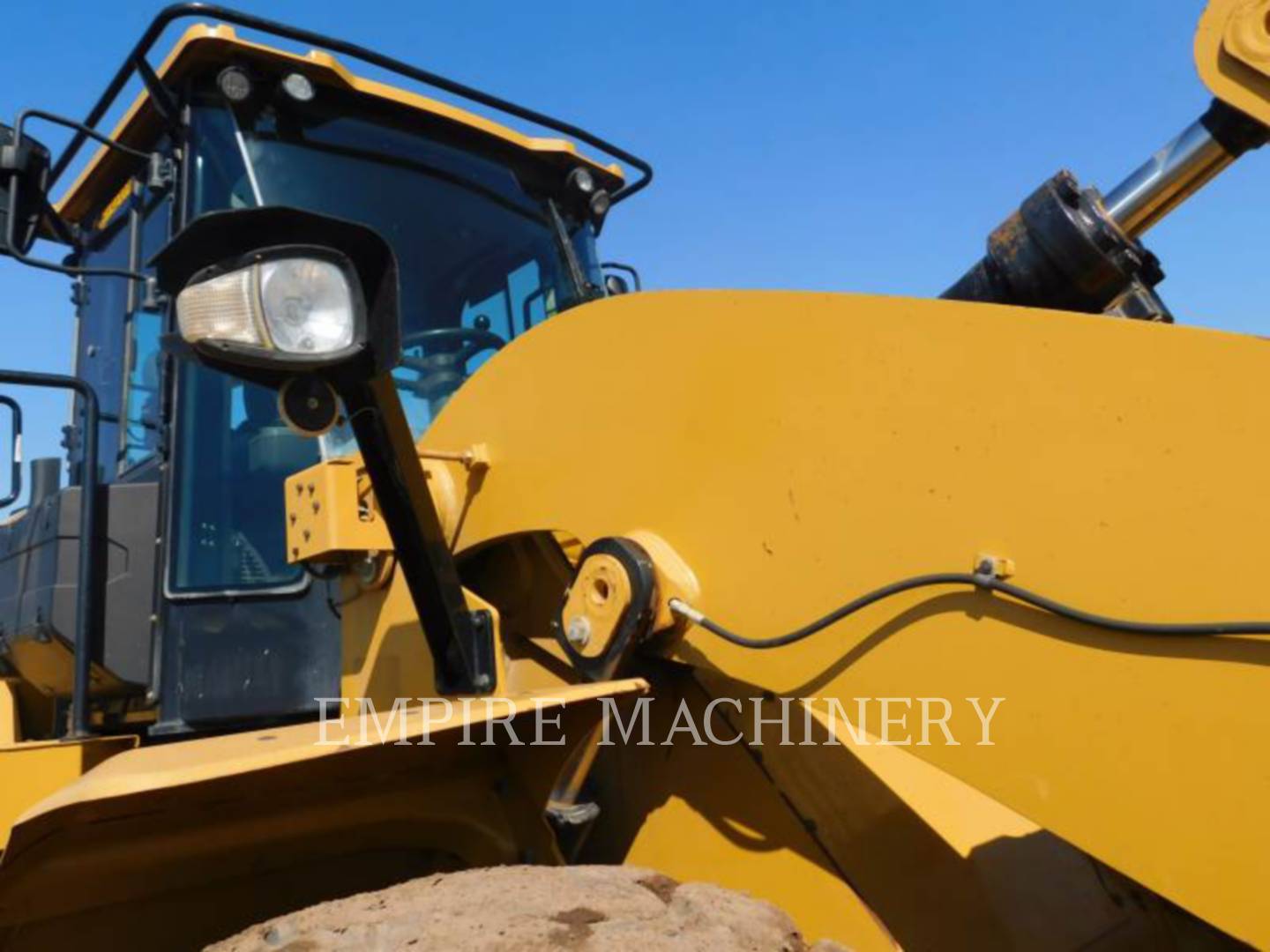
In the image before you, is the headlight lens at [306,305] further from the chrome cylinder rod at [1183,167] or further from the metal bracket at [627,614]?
the chrome cylinder rod at [1183,167]

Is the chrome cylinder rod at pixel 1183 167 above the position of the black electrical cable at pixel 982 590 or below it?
above

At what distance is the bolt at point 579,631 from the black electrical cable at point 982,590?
0.17 m

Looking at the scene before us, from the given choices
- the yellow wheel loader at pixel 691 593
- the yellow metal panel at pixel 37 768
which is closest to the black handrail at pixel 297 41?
the yellow wheel loader at pixel 691 593

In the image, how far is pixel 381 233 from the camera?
2863 mm

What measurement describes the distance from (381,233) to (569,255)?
751mm

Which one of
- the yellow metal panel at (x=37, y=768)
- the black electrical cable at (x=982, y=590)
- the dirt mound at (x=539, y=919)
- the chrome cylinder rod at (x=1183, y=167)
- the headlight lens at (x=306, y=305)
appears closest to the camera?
the black electrical cable at (x=982, y=590)

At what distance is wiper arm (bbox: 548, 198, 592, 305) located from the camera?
348 centimetres

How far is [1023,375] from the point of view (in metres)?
1.50

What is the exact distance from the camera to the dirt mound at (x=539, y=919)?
4.77ft

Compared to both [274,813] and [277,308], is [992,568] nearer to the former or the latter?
[277,308]

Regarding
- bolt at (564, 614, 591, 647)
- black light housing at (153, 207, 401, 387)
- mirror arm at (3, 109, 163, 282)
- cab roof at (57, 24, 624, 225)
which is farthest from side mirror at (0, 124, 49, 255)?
bolt at (564, 614, 591, 647)

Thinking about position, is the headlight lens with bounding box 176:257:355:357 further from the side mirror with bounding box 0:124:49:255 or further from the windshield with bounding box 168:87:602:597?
the side mirror with bounding box 0:124:49:255

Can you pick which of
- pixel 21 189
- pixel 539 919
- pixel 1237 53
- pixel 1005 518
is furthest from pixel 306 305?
pixel 21 189

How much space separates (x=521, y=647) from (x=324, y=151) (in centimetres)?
151
